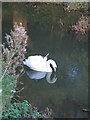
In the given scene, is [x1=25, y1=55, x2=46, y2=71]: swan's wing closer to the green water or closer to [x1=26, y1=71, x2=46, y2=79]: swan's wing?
[x1=26, y1=71, x2=46, y2=79]: swan's wing

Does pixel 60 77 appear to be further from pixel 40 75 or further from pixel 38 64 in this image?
pixel 38 64

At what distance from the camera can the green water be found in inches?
144

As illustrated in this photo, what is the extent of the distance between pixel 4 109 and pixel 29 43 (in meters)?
4.29

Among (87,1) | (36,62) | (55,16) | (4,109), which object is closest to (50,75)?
(36,62)

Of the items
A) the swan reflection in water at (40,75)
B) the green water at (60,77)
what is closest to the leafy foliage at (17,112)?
the green water at (60,77)

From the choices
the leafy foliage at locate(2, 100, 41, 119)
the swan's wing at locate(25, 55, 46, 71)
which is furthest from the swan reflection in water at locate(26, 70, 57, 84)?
the leafy foliage at locate(2, 100, 41, 119)

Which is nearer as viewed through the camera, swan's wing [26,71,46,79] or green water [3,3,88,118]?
green water [3,3,88,118]

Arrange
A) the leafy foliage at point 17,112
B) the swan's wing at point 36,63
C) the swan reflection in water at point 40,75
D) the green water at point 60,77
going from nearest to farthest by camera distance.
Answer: the leafy foliage at point 17,112
the green water at point 60,77
the swan reflection in water at point 40,75
the swan's wing at point 36,63

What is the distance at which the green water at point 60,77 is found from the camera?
→ 366cm

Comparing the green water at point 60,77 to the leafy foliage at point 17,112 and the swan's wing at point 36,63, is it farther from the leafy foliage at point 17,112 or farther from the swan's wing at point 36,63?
the leafy foliage at point 17,112

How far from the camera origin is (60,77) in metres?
4.76

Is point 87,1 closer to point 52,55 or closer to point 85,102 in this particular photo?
point 52,55

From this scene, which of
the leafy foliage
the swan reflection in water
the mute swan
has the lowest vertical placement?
the leafy foliage

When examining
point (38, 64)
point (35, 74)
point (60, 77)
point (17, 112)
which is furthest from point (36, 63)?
point (17, 112)
